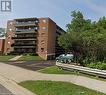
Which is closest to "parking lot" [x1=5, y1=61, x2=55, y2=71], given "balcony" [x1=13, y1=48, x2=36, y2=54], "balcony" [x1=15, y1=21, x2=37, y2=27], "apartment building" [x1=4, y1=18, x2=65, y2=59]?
"apartment building" [x1=4, y1=18, x2=65, y2=59]

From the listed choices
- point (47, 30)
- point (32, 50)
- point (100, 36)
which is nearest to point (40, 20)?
point (47, 30)

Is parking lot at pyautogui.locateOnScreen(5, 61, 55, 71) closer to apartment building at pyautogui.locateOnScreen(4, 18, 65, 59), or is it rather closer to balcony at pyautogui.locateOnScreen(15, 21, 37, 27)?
apartment building at pyautogui.locateOnScreen(4, 18, 65, 59)

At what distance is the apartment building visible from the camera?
93.9 m

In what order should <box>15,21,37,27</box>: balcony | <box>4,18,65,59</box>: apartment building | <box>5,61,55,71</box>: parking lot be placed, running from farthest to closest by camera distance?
<box>15,21,37,27</box>: balcony < <box>4,18,65,59</box>: apartment building < <box>5,61,55,71</box>: parking lot

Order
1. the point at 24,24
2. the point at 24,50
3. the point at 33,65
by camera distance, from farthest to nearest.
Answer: the point at 24,24 → the point at 24,50 → the point at 33,65

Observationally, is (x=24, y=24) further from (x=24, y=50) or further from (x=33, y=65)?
(x=33, y=65)

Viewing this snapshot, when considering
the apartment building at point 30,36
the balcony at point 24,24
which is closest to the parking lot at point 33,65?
the apartment building at point 30,36

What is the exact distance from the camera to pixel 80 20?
172ft

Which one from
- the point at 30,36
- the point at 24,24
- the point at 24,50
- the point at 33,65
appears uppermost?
the point at 24,24

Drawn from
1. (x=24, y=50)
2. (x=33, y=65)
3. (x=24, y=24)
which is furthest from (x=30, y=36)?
(x=33, y=65)

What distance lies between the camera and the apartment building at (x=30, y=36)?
93938 millimetres

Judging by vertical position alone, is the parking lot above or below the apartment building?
below

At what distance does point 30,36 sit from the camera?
9638 cm

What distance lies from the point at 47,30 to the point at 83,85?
254 ft
